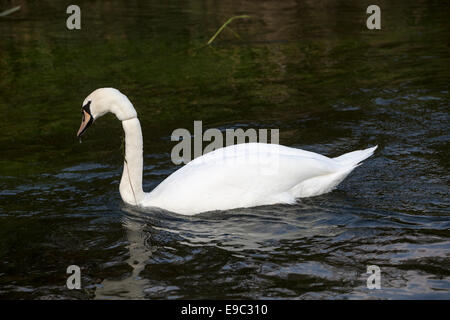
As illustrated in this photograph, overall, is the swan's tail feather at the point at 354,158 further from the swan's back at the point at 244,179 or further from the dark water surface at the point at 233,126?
the dark water surface at the point at 233,126

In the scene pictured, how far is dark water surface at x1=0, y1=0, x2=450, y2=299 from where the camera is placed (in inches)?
220

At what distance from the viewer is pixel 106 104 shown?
21.7 feet

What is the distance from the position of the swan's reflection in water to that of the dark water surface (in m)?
0.02

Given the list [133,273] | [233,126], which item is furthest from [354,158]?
[233,126]

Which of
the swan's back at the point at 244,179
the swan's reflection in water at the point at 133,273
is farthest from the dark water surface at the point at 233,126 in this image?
the swan's back at the point at 244,179

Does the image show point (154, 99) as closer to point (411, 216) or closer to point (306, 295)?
point (411, 216)

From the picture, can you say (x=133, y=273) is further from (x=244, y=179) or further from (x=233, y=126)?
(x=233, y=126)

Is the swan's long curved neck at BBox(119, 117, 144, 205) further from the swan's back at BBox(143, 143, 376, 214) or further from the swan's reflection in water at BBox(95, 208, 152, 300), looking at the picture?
the swan's reflection in water at BBox(95, 208, 152, 300)

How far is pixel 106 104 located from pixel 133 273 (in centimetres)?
178

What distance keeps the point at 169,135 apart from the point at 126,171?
8.63 feet

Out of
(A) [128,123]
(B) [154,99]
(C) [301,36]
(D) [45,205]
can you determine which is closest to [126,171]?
(A) [128,123]

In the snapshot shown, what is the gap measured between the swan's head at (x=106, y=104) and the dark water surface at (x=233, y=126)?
3.30 ft

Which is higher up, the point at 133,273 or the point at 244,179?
the point at 244,179

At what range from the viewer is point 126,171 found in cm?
694
